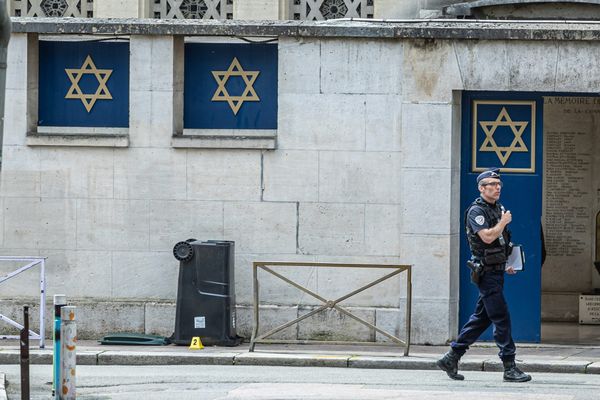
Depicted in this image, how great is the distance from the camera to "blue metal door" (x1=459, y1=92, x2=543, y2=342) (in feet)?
56.6

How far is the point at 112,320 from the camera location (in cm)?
1736

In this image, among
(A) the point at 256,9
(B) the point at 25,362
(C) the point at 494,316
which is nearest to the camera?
(B) the point at 25,362

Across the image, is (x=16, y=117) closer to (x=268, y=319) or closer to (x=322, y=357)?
(x=268, y=319)

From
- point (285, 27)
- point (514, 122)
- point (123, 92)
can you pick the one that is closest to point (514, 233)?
point (514, 122)

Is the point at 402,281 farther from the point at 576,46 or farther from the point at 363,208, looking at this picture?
the point at 576,46

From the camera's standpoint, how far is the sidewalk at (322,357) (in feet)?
50.5

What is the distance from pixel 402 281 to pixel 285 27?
10.6ft

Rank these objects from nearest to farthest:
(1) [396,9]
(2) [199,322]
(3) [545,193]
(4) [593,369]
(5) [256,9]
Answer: (4) [593,369], (2) [199,322], (3) [545,193], (1) [396,9], (5) [256,9]

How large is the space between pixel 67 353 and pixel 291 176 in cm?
569

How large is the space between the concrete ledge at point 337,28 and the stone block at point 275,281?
8.51 feet

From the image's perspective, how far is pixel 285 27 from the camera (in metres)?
17.2

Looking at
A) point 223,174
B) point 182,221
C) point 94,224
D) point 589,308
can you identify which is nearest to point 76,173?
point 94,224

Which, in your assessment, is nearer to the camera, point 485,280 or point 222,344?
point 485,280

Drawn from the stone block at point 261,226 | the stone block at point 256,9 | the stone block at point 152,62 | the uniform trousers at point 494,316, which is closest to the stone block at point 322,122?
the stone block at point 261,226
